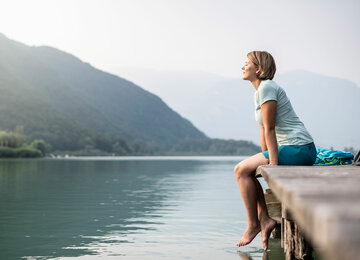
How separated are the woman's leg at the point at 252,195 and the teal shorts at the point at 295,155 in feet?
0.51

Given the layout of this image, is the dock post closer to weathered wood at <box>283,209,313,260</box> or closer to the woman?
weathered wood at <box>283,209,313,260</box>

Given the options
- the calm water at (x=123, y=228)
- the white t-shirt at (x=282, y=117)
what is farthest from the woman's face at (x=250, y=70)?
the calm water at (x=123, y=228)

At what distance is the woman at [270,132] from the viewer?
452cm

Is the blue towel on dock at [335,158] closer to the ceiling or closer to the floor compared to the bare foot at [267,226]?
closer to the ceiling

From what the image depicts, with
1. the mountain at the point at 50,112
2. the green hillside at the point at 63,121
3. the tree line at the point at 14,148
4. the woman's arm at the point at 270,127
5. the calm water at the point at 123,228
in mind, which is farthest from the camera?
the green hillside at the point at 63,121

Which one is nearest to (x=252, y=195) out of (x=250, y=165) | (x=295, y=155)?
(x=250, y=165)

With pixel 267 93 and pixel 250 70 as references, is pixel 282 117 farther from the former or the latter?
pixel 250 70

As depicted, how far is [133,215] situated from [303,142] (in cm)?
577

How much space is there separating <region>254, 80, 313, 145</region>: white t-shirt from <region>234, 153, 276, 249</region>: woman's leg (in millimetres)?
289

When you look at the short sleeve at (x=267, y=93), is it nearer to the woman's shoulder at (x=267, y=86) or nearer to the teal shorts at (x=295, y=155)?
the woman's shoulder at (x=267, y=86)

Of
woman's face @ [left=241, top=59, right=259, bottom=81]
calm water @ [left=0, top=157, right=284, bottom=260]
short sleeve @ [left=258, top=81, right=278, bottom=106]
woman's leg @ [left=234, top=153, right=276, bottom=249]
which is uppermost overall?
woman's face @ [left=241, top=59, right=259, bottom=81]

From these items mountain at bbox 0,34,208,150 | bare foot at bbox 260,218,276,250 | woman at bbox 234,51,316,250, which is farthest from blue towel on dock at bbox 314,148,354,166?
mountain at bbox 0,34,208,150

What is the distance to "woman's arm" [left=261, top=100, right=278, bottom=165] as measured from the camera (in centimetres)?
442

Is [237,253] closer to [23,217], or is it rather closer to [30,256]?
[30,256]
